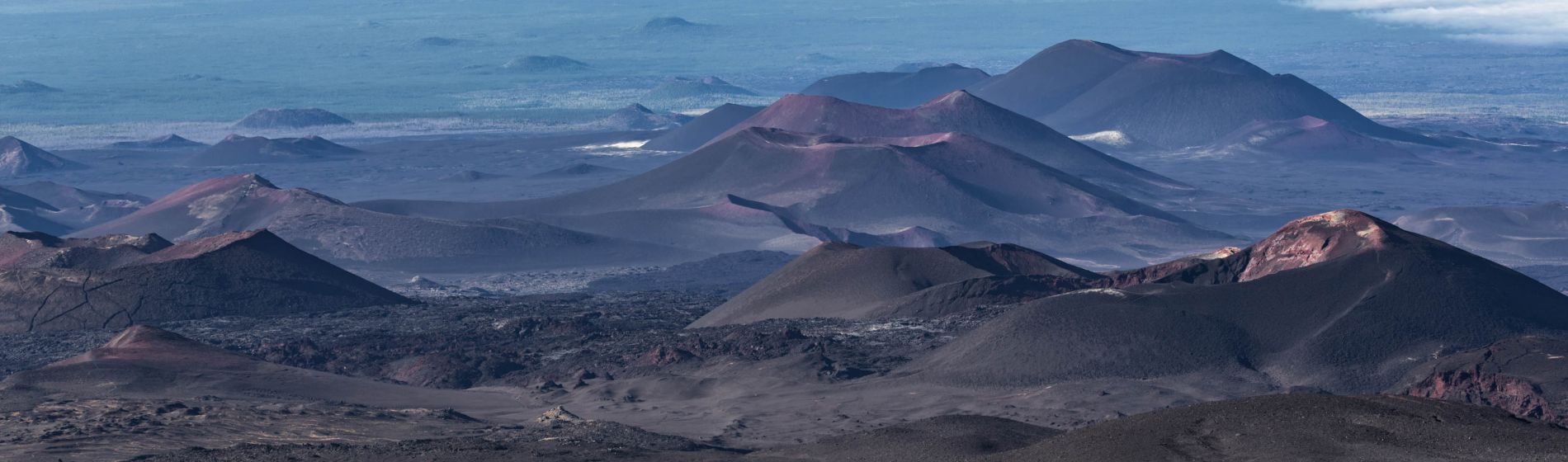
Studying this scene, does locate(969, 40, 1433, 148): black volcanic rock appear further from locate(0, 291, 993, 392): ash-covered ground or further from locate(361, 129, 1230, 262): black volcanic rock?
locate(0, 291, 993, 392): ash-covered ground

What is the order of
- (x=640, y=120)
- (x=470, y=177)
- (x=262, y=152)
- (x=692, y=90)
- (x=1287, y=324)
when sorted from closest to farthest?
(x=1287, y=324) → (x=470, y=177) → (x=262, y=152) → (x=640, y=120) → (x=692, y=90)

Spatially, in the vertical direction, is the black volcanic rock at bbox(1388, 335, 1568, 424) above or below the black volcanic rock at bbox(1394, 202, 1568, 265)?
above

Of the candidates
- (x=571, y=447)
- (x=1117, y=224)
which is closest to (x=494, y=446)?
(x=571, y=447)

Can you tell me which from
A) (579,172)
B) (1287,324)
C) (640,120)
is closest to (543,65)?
(640,120)

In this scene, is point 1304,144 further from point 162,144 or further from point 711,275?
point 162,144

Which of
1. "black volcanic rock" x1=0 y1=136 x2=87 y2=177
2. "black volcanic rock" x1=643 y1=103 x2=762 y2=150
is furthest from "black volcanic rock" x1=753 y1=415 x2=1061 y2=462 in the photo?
"black volcanic rock" x1=0 y1=136 x2=87 y2=177

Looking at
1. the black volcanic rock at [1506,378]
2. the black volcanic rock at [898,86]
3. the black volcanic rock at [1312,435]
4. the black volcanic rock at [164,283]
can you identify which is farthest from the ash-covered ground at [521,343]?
the black volcanic rock at [898,86]

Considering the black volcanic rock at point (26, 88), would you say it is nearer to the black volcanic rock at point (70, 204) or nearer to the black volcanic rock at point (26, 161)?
the black volcanic rock at point (26, 161)
